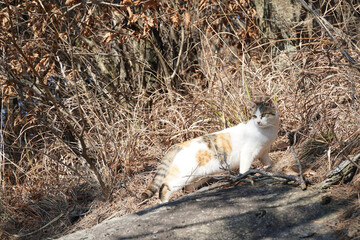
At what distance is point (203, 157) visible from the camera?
374 centimetres

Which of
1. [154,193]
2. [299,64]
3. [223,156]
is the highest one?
[299,64]

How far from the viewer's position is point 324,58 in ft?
14.3

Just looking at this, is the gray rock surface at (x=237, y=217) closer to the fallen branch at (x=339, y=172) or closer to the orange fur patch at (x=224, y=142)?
the fallen branch at (x=339, y=172)

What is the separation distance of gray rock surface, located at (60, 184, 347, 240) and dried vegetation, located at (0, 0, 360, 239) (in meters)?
0.40

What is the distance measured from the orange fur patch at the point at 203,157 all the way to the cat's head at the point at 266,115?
53cm

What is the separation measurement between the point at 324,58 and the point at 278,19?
1158 mm

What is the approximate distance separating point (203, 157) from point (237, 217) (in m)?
0.96

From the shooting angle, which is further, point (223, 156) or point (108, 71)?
point (108, 71)

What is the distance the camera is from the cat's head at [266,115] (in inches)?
148

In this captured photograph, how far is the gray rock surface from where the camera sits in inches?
103

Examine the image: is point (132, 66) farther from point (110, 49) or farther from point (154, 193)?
point (154, 193)

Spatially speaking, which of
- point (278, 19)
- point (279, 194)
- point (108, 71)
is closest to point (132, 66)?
point (108, 71)

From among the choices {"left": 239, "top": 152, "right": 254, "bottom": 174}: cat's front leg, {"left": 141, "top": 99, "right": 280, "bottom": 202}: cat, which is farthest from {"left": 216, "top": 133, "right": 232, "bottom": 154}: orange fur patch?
{"left": 239, "top": 152, "right": 254, "bottom": 174}: cat's front leg

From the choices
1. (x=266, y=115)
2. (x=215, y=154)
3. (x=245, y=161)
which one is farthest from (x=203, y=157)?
(x=266, y=115)
